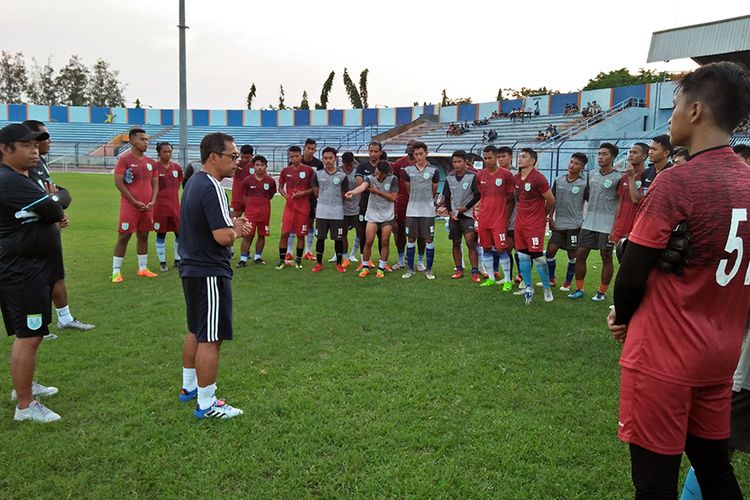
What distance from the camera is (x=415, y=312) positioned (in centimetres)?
728

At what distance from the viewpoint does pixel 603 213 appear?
8.12 meters

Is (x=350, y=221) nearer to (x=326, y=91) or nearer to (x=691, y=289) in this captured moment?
(x=691, y=289)

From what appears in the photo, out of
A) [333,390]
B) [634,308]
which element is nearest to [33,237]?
[333,390]

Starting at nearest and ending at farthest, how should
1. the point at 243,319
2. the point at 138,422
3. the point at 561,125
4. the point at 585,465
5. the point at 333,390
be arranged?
the point at 585,465 < the point at 138,422 < the point at 333,390 < the point at 243,319 < the point at 561,125

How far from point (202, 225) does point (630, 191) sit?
588cm

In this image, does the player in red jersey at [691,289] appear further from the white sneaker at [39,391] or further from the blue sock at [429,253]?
the blue sock at [429,253]

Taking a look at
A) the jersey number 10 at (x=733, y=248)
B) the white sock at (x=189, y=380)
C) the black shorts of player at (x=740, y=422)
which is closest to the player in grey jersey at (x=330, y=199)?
the white sock at (x=189, y=380)

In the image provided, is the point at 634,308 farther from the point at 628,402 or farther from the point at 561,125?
the point at 561,125

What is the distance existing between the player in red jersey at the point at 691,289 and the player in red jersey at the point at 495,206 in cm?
656

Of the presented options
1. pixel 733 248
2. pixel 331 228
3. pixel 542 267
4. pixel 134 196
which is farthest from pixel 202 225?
pixel 331 228

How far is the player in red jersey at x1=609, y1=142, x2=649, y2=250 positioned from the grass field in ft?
4.40

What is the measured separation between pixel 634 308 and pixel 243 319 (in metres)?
5.46

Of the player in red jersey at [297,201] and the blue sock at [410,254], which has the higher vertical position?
the player in red jersey at [297,201]

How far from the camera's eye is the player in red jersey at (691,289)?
1.99 m
